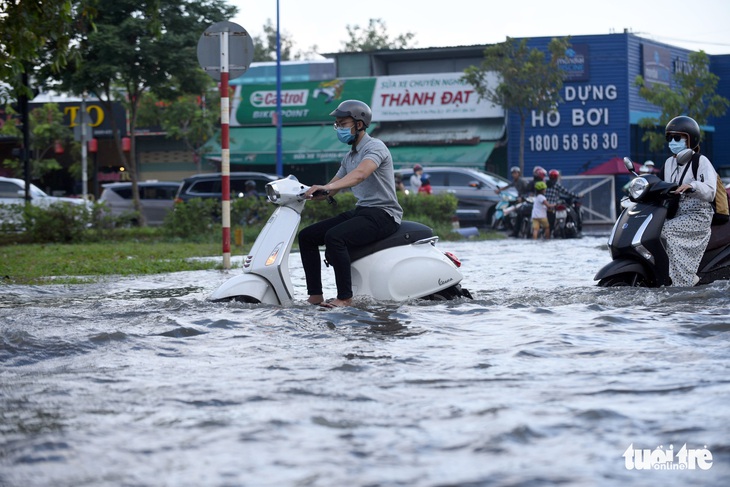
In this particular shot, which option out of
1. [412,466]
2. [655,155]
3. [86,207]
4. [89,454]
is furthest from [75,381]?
[655,155]

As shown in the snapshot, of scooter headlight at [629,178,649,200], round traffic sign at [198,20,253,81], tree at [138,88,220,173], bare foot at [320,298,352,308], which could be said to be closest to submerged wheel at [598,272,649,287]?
scooter headlight at [629,178,649,200]

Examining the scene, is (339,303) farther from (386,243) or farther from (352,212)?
(352,212)

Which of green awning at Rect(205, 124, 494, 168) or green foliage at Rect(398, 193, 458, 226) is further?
green awning at Rect(205, 124, 494, 168)

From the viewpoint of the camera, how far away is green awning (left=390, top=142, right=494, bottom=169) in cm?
3956

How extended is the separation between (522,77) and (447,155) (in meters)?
3.99

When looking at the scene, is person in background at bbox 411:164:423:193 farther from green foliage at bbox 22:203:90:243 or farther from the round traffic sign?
the round traffic sign

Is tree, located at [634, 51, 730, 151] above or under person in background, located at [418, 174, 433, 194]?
above

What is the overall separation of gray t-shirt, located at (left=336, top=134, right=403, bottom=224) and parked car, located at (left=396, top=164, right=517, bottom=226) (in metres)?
20.3

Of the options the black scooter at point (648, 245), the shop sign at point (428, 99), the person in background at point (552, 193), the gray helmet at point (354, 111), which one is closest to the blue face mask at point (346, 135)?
the gray helmet at point (354, 111)

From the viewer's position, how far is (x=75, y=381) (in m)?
4.93

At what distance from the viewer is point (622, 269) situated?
8203mm

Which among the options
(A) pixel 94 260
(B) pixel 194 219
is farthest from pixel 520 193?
(A) pixel 94 260

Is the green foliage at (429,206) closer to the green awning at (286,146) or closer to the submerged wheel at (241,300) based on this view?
the submerged wheel at (241,300)

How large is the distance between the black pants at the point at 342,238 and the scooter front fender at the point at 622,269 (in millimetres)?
1759
